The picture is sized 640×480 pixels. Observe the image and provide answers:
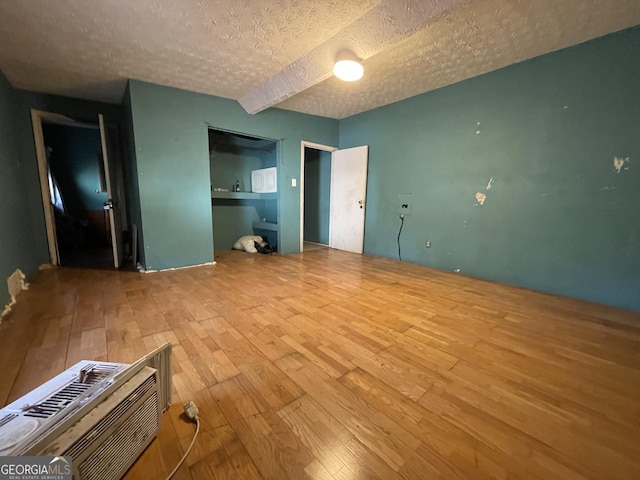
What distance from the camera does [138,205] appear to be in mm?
3398

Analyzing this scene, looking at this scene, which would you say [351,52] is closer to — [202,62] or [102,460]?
[202,62]

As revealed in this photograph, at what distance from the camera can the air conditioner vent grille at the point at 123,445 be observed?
75cm

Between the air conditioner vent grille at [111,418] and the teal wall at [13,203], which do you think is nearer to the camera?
the air conditioner vent grille at [111,418]

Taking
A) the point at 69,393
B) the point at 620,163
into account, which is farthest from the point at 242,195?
the point at 620,163

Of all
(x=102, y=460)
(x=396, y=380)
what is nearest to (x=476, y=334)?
(x=396, y=380)

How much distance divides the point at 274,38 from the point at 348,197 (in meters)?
2.94

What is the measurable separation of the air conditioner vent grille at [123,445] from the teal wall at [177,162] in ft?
9.65

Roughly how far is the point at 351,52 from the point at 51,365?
10.4 ft

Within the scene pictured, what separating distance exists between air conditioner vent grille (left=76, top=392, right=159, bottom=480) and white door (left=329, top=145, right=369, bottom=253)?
4.12m

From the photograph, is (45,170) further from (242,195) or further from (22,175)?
(242,195)

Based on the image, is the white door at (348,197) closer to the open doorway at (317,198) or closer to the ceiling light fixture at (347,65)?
the open doorway at (317,198)

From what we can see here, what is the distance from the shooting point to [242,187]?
5.26 metres

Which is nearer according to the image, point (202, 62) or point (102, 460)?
point (102, 460)

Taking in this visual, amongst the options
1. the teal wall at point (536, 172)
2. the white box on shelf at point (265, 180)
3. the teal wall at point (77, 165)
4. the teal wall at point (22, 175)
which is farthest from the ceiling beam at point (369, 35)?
the teal wall at point (77, 165)
